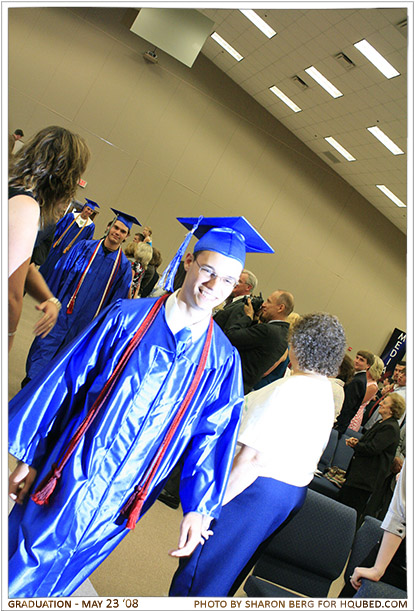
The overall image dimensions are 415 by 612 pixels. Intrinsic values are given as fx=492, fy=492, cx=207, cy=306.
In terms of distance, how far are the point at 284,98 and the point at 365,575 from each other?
9645 millimetres

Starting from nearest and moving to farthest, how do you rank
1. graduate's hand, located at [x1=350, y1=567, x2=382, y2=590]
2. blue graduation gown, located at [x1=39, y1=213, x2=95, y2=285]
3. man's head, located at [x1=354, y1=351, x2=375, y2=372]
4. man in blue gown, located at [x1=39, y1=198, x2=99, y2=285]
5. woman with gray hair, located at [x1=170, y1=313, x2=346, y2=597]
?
1. graduate's hand, located at [x1=350, y1=567, x2=382, y2=590]
2. woman with gray hair, located at [x1=170, y1=313, x2=346, y2=597]
3. blue graduation gown, located at [x1=39, y1=213, x2=95, y2=285]
4. man in blue gown, located at [x1=39, y1=198, x2=99, y2=285]
5. man's head, located at [x1=354, y1=351, x2=375, y2=372]

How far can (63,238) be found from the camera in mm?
4828

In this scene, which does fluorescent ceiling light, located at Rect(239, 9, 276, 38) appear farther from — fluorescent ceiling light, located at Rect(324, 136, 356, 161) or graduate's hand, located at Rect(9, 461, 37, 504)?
graduate's hand, located at Rect(9, 461, 37, 504)

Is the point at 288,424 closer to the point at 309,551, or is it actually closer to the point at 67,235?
the point at 309,551

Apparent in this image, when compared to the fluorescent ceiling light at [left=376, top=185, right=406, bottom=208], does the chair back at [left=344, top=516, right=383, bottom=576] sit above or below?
below

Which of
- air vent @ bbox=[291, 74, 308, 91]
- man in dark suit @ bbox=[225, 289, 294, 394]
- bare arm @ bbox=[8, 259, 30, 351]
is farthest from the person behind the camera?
air vent @ bbox=[291, 74, 308, 91]

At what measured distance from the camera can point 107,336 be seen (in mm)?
1555

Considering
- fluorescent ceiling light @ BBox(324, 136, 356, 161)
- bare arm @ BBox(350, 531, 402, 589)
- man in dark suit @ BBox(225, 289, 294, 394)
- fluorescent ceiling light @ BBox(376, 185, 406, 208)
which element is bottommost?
bare arm @ BBox(350, 531, 402, 589)

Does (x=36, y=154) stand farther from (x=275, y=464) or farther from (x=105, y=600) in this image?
(x=275, y=464)

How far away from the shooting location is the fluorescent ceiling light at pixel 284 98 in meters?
9.76

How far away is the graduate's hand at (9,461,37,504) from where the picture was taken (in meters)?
1.46

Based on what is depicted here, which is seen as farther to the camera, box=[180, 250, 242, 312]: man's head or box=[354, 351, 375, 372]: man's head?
box=[354, 351, 375, 372]: man's head

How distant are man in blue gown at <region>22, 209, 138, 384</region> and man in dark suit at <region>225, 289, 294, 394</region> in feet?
3.36

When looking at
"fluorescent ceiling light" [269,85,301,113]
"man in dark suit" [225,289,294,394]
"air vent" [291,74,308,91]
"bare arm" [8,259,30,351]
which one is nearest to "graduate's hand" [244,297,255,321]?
"man in dark suit" [225,289,294,394]
